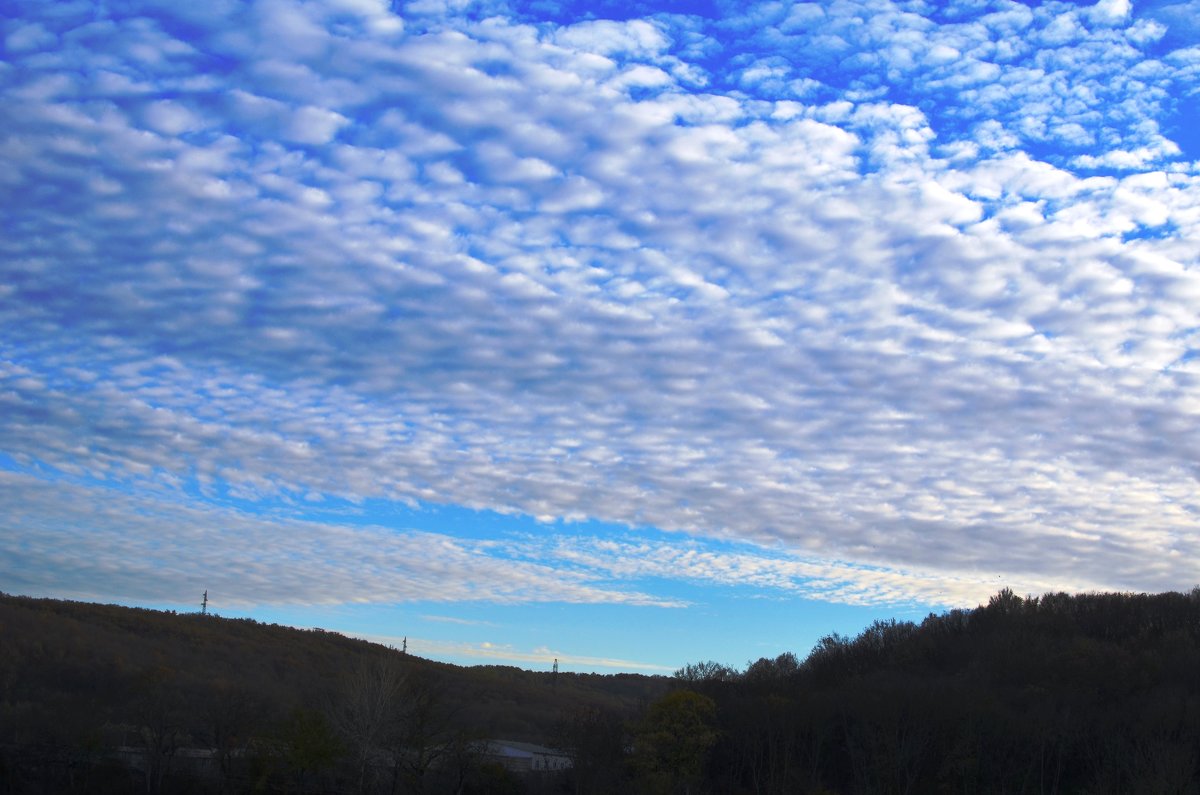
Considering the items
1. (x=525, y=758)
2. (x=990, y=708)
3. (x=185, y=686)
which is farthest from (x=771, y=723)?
(x=185, y=686)

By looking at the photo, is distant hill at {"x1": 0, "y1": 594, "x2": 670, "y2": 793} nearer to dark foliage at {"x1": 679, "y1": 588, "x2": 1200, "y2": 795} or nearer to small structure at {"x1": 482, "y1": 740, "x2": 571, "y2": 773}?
small structure at {"x1": 482, "y1": 740, "x2": 571, "y2": 773}

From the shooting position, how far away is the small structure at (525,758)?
6856 centimetres

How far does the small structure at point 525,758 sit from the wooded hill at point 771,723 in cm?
210

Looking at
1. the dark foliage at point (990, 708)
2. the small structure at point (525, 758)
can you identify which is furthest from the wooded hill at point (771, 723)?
the small structure at point (525, 758)

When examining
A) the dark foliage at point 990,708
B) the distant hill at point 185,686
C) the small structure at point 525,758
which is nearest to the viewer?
the dark foliage at point 990,708

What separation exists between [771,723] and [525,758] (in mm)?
18624

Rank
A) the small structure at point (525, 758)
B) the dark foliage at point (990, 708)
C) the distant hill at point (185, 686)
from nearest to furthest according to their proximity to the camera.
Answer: the dark foliage at point (990, 708), the distant hill at point (185, 686), the small structure at point (525, 758)

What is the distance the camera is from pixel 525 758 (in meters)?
75.6

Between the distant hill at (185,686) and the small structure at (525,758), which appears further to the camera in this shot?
the small structure at (525,758)

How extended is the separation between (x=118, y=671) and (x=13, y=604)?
28.1m

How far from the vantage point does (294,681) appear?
10562 cm

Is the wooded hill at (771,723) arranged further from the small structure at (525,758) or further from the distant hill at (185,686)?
the small structure at (525,758)

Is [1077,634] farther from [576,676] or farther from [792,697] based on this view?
[576,676]

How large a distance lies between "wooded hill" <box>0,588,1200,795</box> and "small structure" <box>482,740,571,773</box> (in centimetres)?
210
